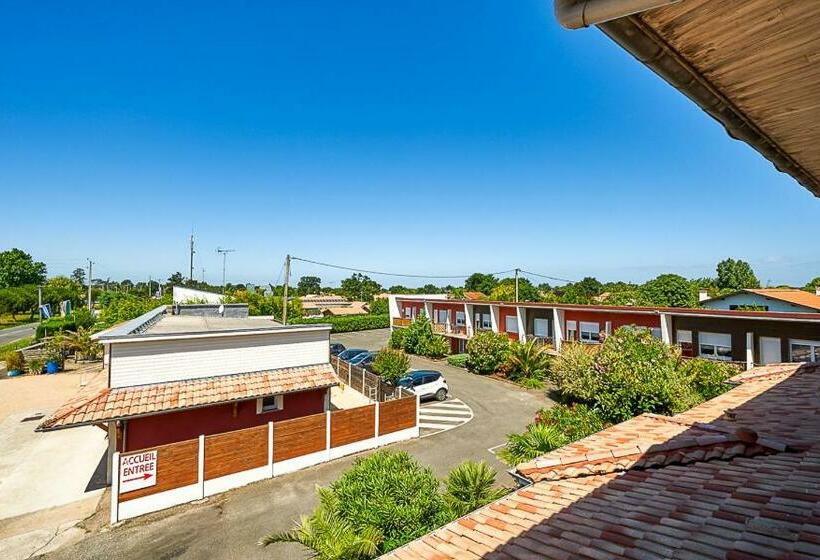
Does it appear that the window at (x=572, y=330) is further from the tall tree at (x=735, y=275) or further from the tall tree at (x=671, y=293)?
the tall tree at (x=735, y=275)

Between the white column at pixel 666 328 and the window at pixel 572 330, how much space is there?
5769 mm

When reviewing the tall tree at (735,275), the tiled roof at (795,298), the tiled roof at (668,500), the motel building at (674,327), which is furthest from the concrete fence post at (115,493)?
the tall tree at (735,275)

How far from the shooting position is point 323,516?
6.64 m

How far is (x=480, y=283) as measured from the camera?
82875 mm

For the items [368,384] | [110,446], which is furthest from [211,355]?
A: [368,384]

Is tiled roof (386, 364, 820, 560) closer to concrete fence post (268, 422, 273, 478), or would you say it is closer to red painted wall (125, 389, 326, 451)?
concrete fence post (268, 422, 273, 478)

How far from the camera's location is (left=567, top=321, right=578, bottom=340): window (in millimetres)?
27688

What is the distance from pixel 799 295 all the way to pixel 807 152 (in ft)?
131

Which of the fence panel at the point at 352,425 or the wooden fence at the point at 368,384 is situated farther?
the wooden fence at the point at 368,384

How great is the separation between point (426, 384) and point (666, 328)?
14.2m

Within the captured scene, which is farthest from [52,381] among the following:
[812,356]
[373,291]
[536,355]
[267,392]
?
[373,291]

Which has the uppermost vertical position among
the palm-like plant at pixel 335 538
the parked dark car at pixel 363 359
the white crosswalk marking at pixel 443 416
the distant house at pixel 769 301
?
the distant house at pixel 769 301

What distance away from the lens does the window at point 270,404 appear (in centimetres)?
1382

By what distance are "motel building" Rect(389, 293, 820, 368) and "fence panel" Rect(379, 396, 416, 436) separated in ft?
47.3
